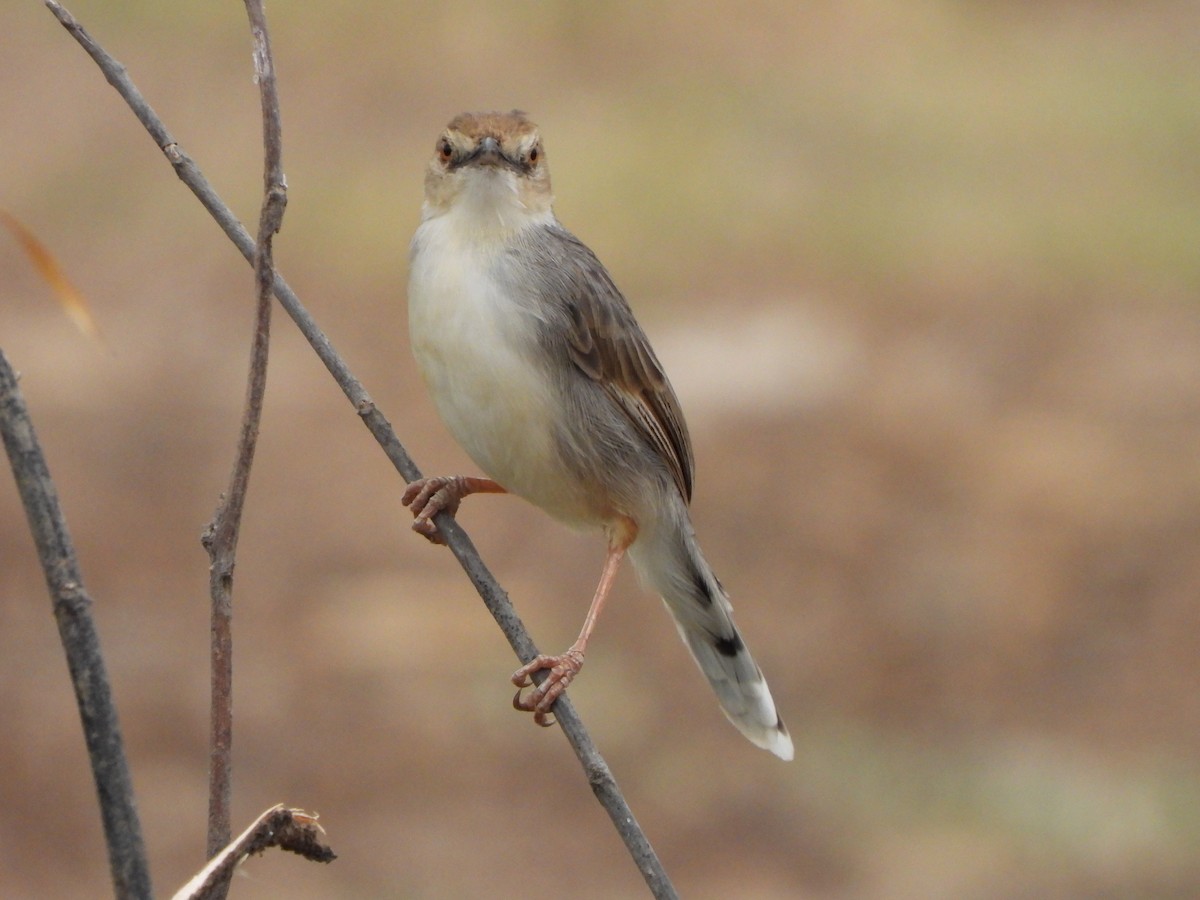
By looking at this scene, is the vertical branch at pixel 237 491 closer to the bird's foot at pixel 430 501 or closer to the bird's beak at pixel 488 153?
the bird's foot at pixel 430 501

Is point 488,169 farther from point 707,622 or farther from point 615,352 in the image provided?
point 707,622

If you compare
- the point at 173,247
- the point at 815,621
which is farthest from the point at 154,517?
the point at 815,621

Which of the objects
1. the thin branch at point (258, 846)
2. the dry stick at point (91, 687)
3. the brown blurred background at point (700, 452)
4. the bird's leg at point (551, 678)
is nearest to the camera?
the dry stick at point (91, 687)

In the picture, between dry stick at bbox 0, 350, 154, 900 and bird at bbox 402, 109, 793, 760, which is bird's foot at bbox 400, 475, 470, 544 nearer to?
bird at bbox 402, 109, 793, 760

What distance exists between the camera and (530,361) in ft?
14.0

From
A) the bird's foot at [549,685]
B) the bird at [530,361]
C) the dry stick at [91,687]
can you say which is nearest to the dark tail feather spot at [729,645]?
the bird at [530,361]

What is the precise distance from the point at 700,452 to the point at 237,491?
8096mm

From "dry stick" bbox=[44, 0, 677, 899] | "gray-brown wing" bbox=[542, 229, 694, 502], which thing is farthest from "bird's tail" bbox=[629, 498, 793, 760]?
"dry stick" bbox=[44, 0, 677, 899]

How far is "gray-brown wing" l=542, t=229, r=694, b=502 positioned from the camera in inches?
174

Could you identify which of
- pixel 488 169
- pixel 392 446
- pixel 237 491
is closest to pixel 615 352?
pixel 488 169

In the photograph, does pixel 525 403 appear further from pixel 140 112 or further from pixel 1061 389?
pixel 1061 389

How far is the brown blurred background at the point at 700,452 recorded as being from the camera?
7836 mm

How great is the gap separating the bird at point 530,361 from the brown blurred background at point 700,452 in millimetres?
3568

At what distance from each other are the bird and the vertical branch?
68.3 inches
